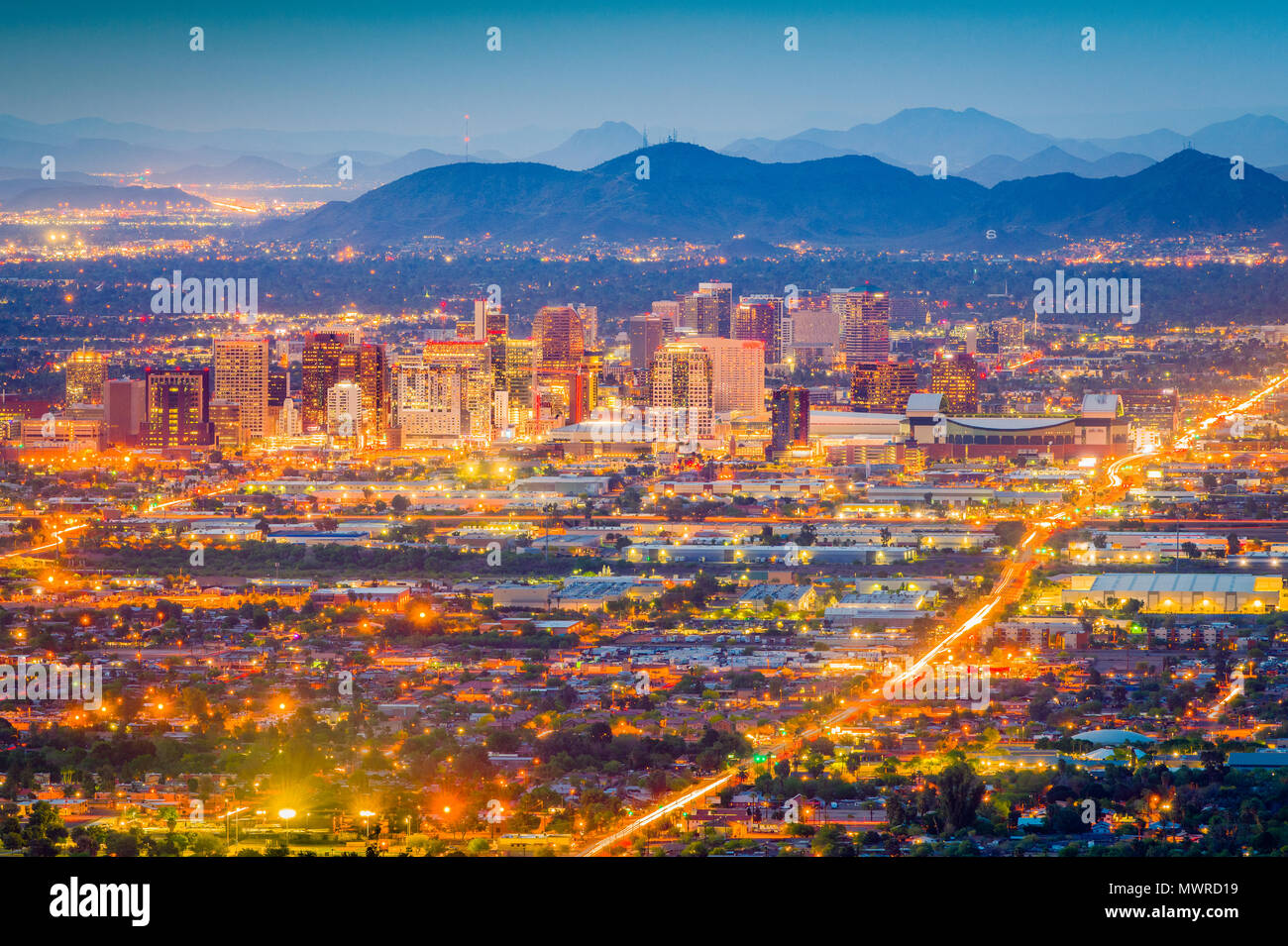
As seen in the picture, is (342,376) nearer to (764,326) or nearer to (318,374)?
(318,374)

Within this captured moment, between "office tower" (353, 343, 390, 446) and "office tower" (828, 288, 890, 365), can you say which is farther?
"office tower" (828, 288, 890, 365)

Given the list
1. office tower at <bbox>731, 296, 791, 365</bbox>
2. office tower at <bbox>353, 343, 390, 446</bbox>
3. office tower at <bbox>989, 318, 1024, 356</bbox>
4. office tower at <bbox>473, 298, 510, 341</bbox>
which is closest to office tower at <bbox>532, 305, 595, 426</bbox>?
office tower at <bbox>473, 298, 510, 341</bbox>

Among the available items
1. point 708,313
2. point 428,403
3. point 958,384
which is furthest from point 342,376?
point 708,313

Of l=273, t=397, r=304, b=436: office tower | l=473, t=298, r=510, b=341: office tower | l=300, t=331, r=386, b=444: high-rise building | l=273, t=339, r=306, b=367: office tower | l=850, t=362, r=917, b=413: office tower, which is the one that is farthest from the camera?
l=473, t=298, r=510, b=341: office tower

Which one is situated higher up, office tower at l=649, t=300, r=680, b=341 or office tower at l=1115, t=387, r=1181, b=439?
office tower at l=649, t=300, r=680, b=341

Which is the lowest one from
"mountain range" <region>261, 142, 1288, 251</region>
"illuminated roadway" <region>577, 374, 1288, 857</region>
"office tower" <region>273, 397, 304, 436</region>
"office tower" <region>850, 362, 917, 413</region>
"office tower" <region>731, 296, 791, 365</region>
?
"illuminated roadway" <region>577, 374, 1288, 857</region>

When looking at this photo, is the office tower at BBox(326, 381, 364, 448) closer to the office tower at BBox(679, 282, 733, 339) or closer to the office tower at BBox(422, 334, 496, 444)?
the office tower at BBox(422, 334, 496, 444)
